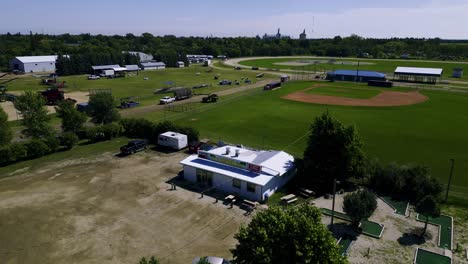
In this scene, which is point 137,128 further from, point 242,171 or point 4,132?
point 242,171

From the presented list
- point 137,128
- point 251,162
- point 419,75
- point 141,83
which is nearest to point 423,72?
point 419,75

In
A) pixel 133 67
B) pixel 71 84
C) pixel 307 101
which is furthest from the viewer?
pixel 133 67

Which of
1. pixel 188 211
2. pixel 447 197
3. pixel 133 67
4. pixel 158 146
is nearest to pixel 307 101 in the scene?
pixel 158 146

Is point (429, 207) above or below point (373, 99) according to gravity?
below

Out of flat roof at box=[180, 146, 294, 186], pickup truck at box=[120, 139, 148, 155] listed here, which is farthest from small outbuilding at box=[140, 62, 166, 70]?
flat roof at box=[180, 146, 294, 186]

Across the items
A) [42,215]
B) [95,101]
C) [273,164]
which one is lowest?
[42,215]

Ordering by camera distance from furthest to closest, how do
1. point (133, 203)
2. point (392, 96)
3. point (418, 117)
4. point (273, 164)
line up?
point (392, 96), point (418, 117), point (273, 164), point (133, 203)

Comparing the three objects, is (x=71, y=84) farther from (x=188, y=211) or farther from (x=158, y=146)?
(x=188, y=211)
